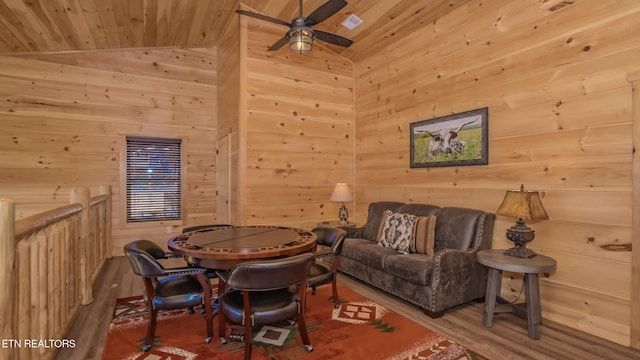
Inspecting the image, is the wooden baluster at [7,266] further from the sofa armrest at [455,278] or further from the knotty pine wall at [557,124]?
the knotty pine wall at [557,124]

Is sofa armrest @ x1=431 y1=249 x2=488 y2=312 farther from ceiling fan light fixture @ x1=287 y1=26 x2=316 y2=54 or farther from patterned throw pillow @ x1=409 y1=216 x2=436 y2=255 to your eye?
ceiling fan light fixture @ x1=287 y1=26 x2=316 y2=54

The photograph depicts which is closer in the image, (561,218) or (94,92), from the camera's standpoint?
(561,218)

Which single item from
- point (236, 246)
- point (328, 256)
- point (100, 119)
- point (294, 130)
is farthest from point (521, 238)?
point (100, 119)

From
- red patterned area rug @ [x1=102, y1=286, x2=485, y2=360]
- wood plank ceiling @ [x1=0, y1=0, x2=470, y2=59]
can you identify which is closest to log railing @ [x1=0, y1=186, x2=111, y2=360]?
red patterned area rug @ [x1=102, y1=286, x2=485, y2=360]

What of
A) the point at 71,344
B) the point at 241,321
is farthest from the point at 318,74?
the point at 71,344

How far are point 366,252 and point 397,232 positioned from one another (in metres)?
0.43

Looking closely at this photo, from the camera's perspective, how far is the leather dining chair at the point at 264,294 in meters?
2.04

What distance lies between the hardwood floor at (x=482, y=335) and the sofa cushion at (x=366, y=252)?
38 cm

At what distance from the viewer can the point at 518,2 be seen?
10.8 feet

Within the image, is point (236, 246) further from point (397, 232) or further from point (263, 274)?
point (397, 232)

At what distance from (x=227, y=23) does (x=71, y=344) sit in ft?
15.3

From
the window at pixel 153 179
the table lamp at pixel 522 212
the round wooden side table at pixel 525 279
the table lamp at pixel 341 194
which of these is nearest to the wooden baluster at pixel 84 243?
the window at pixel 153 179

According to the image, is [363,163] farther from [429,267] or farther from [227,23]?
[227,23]

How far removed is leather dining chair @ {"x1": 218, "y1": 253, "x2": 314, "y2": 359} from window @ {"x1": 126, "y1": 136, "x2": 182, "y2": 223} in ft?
13.4
